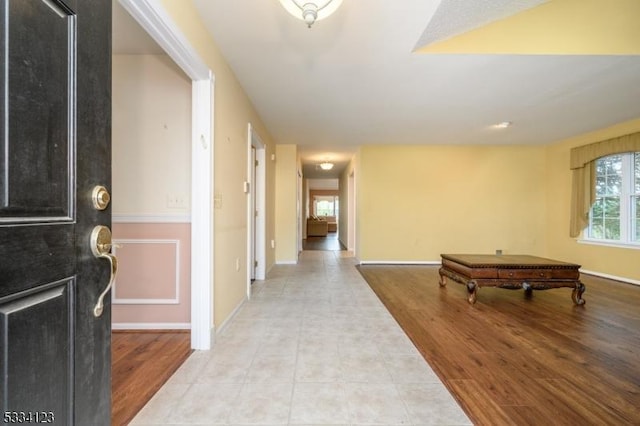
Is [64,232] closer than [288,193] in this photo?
Yes

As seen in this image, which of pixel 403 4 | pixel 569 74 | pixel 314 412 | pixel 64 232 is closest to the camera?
pixel 64 232

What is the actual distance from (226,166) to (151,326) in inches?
59.0

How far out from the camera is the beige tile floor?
4.67ft

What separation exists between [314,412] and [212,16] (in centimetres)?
255

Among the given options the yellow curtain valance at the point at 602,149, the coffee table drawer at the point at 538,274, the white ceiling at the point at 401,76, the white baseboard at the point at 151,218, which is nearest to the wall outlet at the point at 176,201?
the white baseboard at the point at 151,218

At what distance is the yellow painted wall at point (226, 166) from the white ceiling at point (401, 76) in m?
0.14

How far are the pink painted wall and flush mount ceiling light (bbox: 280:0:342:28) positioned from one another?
176 cm

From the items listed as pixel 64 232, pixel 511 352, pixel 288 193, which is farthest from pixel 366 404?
pixel 288 193

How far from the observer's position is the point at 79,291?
0.70 m

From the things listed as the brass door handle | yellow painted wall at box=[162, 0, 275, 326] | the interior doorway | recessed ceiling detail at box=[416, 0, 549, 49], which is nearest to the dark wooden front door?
the brass door handle

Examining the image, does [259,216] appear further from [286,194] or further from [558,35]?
[558,35]

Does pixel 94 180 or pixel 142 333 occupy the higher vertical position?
pixel 94 180

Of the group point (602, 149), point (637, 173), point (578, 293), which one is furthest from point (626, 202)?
point (578, 293)

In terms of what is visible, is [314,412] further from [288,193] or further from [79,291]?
[288,193]
